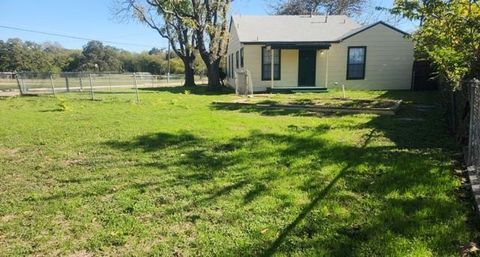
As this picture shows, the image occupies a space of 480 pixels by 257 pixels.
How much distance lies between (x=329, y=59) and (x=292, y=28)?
2.96 m

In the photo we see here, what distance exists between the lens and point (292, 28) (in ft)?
71.4

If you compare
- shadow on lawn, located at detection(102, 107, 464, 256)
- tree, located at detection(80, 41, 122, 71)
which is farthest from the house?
tree, located at detection(80, 41, 122, 71)

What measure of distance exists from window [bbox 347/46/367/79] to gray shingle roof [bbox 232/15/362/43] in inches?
40.2

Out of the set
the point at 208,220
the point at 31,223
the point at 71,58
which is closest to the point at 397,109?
the point at 208,220

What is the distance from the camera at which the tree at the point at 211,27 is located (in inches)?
844

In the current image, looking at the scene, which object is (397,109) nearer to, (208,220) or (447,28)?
(447,28)

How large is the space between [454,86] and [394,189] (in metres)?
3.99

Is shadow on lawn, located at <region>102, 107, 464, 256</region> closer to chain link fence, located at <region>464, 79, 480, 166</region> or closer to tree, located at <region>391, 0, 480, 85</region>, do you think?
chain link fence, located at <region>464, 79, 480, 166</region>

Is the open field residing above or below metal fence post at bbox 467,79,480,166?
below

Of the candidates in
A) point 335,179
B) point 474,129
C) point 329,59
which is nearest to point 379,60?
point 329,59

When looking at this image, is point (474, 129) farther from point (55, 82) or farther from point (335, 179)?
point (55, 82)

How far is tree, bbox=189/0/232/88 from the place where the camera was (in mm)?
21438

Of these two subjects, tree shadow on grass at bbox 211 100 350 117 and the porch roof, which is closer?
tree shadow on grass at bbox 211 100 350 117

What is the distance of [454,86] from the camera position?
24.4ft
